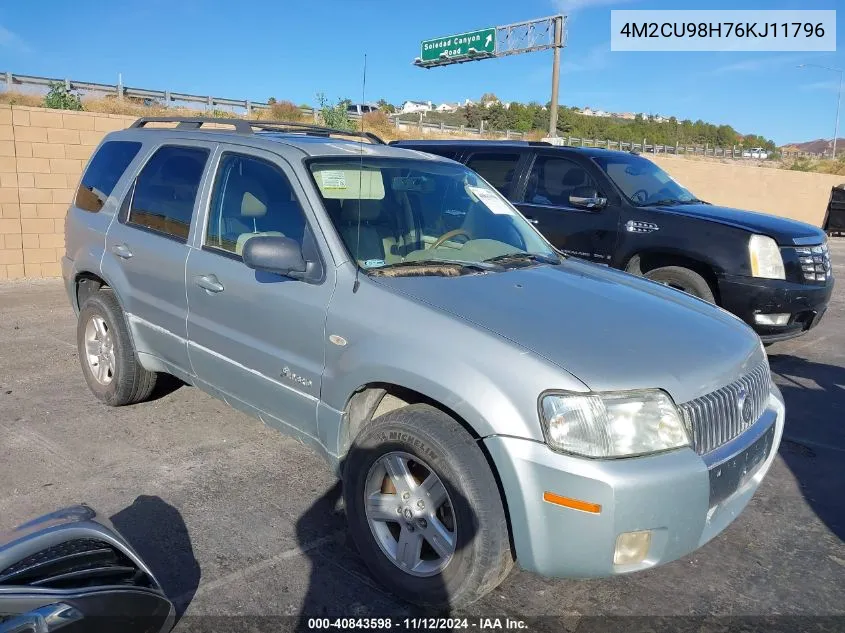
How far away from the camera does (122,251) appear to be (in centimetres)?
454

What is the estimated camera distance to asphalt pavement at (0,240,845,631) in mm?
2982

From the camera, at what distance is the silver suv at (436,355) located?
2504 mm

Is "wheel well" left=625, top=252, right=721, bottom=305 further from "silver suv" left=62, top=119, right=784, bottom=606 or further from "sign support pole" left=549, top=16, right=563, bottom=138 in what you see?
"sign support pole" left=549, top=16, right=563, bottom=138

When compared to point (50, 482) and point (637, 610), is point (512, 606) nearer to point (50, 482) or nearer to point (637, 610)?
point (637, 610)

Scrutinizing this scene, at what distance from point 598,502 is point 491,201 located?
2352 millimetres

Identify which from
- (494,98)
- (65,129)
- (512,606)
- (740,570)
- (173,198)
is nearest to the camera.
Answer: (512,606)

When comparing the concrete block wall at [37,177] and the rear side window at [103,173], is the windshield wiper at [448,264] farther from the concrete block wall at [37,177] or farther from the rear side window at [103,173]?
the concrete block wall at [37,177]

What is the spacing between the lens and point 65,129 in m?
9.55

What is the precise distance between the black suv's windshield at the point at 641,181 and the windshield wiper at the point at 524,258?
3.58 meters

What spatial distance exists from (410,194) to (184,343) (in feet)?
5.05

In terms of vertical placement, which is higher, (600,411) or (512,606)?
(600,411)

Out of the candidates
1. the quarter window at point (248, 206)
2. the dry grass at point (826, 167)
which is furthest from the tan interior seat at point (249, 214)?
the dry grass at point (826, 167)

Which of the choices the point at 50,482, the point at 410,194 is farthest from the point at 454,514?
the point at 50,482

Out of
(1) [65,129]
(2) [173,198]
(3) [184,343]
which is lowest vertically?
(3) [184,343]
